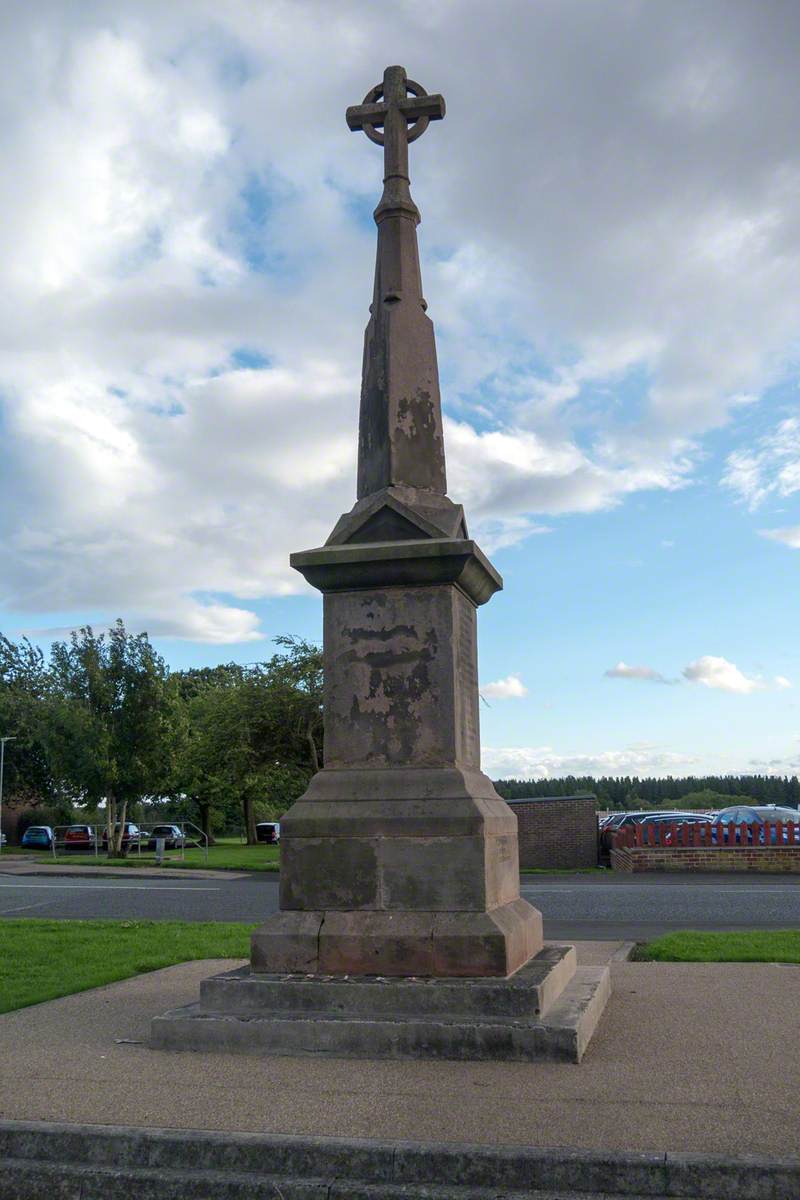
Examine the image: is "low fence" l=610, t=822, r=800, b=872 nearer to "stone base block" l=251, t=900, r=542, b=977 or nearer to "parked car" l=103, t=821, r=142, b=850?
"stone base block" l=251, t=900, r=542, b=977

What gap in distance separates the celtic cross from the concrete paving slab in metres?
5.89

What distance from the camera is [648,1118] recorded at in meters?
4.34

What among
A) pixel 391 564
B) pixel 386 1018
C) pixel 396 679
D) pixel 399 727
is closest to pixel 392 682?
pixel 396 679

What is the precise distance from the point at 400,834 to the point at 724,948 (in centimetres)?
492

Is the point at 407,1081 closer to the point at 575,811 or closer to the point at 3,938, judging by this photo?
the point at 3,938

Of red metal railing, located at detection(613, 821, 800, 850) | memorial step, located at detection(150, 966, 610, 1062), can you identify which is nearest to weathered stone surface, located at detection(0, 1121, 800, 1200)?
memorial step, located at detection(150, 966, 610, 1062)

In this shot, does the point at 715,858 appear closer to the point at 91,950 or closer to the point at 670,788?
the point at 91,950

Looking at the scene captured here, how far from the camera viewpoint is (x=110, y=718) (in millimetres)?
34531

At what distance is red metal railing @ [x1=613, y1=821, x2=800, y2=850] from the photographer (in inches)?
939

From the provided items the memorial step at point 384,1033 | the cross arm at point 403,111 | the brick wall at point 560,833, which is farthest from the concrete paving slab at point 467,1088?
the brick wall at point 560,833

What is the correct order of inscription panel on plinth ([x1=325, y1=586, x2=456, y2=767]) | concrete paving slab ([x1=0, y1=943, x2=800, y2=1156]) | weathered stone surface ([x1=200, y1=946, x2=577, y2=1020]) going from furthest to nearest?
inscription panel on plinth ([x1=325, y1=586, x2=456, y2=767]), weathered stone surface ([x1=200, y1=946, x2=577, y2=1020]), concrete paving slab ([x1=0, y1=943, x2=800, y2=1156])

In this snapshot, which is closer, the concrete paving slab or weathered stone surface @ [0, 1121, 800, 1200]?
weathered stone surface @ [0, 1121, 800, 1200]

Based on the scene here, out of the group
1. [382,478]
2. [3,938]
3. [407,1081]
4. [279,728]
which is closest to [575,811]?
[279,728]

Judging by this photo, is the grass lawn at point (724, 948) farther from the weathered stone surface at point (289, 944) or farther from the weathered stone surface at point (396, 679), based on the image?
the weathered stone surface at point (289, 944)
